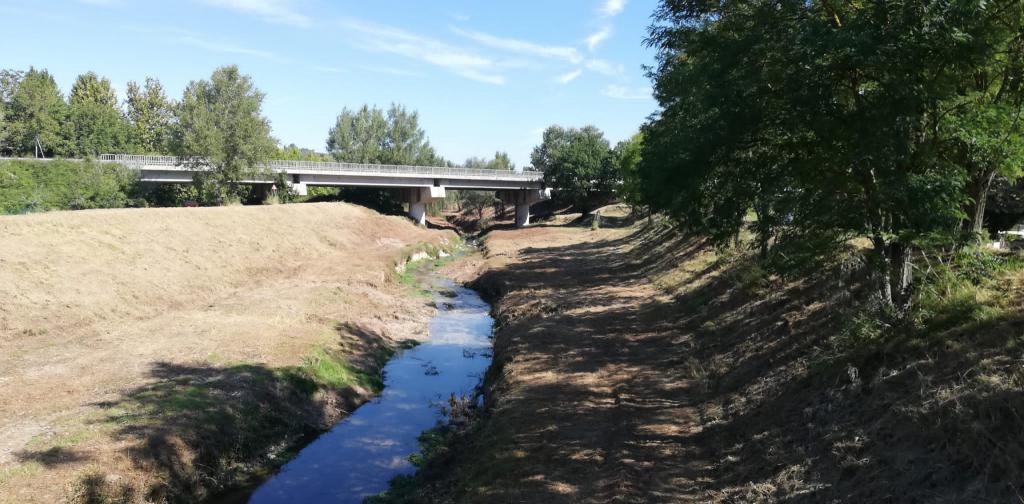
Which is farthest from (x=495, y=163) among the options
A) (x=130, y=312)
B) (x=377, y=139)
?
(x=130, y=312)

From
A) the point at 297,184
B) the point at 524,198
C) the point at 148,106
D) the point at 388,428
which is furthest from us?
the point at 148,106

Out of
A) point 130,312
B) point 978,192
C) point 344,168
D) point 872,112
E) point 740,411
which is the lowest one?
point 130,312

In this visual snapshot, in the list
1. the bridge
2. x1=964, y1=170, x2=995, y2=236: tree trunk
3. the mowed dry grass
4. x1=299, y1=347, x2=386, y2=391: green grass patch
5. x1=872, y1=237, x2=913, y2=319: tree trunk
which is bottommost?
x1=299, y1=347, x2=386, y2=391: green grass patch

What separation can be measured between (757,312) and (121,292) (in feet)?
93.8

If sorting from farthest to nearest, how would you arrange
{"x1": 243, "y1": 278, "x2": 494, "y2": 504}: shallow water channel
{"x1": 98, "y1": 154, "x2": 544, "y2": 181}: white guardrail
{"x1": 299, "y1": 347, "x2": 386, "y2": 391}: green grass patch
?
1. {"x1": 98, "y1": 154, "x2": 544, "y2": 181}: white guardrail
2. {"x1": 299, "y1": 347, "x2": 386, "y2": 391}: green grass patch
3. {"x1": 243, "y1": 278, "x2": 494, "y2": 504}: shallow water channel

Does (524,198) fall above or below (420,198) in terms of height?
above

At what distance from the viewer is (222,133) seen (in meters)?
63.8

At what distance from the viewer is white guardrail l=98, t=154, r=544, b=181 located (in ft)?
216

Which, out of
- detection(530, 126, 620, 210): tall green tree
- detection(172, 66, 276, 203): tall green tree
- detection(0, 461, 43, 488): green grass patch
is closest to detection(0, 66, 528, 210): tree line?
detection(172, 66, 276, 203): tall green tree

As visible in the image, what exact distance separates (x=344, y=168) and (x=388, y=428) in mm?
68886

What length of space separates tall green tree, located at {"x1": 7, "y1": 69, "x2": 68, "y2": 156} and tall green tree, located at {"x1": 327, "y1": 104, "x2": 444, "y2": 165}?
160 feet

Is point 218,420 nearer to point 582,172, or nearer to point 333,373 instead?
point 333,373

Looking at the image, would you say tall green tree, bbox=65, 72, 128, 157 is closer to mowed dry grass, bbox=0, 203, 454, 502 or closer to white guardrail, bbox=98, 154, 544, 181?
white guardrail, bbox=98, 154, 544, 181

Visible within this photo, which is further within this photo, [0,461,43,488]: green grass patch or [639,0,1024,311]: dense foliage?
[0,461,43,488]: green grass patch
